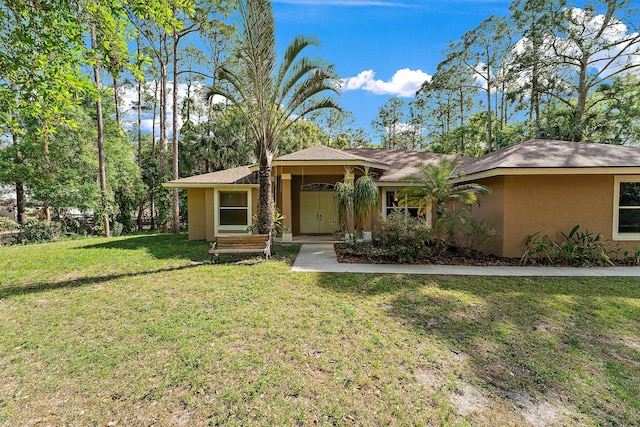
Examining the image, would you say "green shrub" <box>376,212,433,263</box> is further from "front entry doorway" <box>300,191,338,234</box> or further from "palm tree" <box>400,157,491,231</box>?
"front entry doorway" <box>300,191,338,234</box>

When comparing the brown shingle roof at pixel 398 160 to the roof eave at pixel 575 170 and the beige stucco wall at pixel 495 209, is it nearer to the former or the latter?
the beige stucco wall at pixel 495 209

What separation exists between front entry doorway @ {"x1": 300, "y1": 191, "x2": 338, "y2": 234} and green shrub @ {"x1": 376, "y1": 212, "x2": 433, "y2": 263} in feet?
21.2

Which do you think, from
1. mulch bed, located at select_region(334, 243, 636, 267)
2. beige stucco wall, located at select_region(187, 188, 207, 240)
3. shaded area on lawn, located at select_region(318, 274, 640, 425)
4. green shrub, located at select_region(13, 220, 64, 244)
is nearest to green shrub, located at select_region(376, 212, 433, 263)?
mulch bed, located at select_region(334, 243, 636, 267)

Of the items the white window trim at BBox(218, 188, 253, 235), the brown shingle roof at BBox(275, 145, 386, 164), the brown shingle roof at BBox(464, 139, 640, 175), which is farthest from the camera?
the white window trim at BBox(218, 188, 253, 235)

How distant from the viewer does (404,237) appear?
27.9ft

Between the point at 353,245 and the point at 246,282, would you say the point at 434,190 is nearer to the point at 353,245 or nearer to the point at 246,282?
the point at 353,245

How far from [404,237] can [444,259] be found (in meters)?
1.73

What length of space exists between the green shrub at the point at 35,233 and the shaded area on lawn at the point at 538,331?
17.5 metres

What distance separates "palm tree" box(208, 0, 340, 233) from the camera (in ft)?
26.9

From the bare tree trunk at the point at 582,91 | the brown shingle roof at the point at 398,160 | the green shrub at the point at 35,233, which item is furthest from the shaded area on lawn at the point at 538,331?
the green shrub at the point at 35,233

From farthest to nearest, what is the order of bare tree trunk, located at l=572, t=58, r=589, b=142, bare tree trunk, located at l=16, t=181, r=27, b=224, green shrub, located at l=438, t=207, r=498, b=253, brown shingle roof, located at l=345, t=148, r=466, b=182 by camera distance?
bare tree trunk, located at l=572, t=58, r=589, b=142 → bare tree trunk, located at l=16, t=181, r=27, b=224 → brown shingle roof, located at l=345, t=148, r=466, b=182 → green shrub, located at l=438, t=207, r=498, b=253

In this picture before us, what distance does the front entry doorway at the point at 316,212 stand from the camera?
592 inches

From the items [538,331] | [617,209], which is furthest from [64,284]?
[617,209]

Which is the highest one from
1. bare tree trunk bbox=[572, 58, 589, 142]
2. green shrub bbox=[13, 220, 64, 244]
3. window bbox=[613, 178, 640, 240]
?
bare tree trunk bbox=[572, 58, 589, 142]
